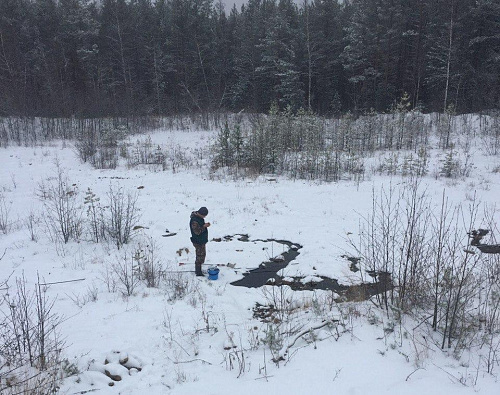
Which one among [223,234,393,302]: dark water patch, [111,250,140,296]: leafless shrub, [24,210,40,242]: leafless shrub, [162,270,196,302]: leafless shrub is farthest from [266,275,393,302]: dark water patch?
[24,210,40,242]: leafless shrub

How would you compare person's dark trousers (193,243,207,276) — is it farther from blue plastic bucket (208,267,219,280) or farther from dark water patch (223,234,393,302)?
dark water patch (223,234,393,302)

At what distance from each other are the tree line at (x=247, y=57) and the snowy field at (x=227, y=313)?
15.8m

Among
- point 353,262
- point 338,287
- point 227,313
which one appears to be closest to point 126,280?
point 227,313

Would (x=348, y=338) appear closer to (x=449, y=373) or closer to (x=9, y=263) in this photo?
(x=449, y=373)

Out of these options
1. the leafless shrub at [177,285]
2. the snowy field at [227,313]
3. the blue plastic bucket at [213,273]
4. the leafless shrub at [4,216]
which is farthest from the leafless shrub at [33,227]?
the blue plastic bucket at [213,273]

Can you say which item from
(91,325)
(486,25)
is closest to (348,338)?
(91,325)

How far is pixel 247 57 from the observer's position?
1377 inches

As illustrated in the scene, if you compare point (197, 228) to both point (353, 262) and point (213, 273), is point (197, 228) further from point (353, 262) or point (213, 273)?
point (353, 262)

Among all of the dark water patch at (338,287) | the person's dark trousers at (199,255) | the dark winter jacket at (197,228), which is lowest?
the dark water patch at (338,287)

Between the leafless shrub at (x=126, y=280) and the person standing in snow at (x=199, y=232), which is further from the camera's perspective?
the person standing in snow at (x=199, y=232)

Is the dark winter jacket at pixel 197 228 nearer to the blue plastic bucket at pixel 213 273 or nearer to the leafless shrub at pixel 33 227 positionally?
the blue plastic bucket at pixel 213 273

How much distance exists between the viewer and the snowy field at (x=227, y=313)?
12.9 ft

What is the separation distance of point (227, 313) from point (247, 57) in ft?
110

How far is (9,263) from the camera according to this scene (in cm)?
738
